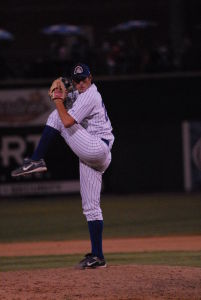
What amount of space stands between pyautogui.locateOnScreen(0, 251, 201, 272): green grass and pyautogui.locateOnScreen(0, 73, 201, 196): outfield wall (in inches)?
287

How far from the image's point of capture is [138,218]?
47.1ft

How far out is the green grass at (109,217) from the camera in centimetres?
1273

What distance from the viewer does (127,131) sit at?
699 inches

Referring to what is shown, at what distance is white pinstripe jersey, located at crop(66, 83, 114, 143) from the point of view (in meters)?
7.26

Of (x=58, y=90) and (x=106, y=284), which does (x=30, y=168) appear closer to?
(x=58, y=90)

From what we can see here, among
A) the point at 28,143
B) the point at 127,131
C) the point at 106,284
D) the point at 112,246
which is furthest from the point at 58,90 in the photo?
the point at 127,131

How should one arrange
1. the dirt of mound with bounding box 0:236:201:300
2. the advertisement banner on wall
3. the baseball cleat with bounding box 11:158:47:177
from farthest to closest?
1. the advertisement banner on wall
2. the baseball cleat with bounding box 11:158:47:177
3. the dirt of mound with bounding box 0:236:201:300

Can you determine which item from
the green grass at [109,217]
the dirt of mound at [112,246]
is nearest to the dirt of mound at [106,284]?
the dirt of mound at [112,246]

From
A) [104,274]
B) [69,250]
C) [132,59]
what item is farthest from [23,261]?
[132,59]

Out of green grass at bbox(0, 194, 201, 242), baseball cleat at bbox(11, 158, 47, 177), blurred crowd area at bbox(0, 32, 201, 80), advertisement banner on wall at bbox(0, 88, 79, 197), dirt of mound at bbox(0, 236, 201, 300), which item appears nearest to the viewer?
dirt of mound at bbox(0, 236, 201, 300)

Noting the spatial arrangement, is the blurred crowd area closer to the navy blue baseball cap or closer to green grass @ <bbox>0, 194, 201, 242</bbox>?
green grass @ <bbox>0, 194, 201, 242</bbox>

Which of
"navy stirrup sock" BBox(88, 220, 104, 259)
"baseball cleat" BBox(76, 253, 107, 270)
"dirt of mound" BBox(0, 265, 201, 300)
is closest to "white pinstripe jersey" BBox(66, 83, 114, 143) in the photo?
"navy stirrup sock" BBox(88, 220, 104, 259)

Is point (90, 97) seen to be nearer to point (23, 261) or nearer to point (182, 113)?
point (23, 261)

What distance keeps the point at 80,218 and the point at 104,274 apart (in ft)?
24.5
